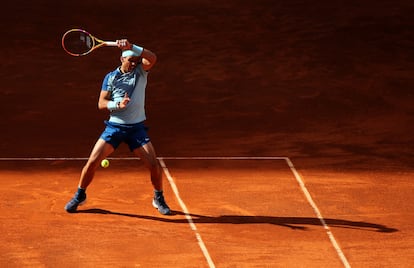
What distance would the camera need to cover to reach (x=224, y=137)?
56.0 feet

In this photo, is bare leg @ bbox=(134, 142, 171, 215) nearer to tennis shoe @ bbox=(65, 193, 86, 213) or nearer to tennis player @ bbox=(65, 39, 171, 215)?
tennis player @ bbox=(65, 39, 171, 215)

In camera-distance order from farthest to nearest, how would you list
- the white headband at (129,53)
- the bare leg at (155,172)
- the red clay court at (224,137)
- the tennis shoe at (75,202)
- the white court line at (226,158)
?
the tennis shoe at (75,202) < the bare leg at (155,172) < the white headband at (129,53) < the red clay court at (224,137) < the white court line at (226,158)

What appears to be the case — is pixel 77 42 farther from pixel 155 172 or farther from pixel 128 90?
pixel 155 172

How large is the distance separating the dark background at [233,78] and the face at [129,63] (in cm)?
266

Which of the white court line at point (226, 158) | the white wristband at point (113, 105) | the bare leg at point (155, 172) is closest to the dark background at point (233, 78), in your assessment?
the white court line at point (226, 158)

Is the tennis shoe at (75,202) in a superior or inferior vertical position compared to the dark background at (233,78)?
inferior

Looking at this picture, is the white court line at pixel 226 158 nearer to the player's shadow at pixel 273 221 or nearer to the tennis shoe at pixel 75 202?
the player's shadow at pixel 273 221

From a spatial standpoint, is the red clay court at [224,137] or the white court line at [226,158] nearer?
the white court line at [226,158]

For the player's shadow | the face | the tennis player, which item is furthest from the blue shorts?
the player's shadow

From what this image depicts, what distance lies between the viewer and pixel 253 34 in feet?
73.0

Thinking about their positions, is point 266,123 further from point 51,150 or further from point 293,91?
point 51,150

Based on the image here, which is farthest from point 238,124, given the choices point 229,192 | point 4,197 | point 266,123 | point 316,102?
point 4,197

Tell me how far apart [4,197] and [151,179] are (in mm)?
1882

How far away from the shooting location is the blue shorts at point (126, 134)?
13742mm
